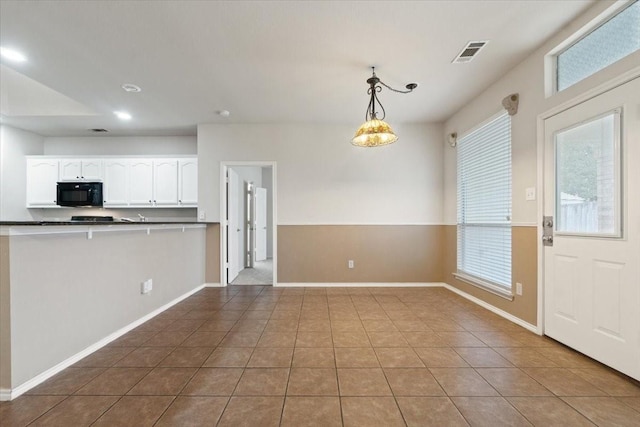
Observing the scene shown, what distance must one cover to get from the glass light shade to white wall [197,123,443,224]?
5.20 ft

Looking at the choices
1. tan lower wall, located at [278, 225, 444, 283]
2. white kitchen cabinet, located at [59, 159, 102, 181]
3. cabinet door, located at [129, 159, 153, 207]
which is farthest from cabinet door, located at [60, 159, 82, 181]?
tan lower wall, located at [278, 225, 444, 283]

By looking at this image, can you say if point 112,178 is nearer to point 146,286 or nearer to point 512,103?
point 146,286

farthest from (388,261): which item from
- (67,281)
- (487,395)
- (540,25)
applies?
(67,281)

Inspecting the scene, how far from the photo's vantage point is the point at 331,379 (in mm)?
1922

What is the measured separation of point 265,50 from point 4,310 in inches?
107

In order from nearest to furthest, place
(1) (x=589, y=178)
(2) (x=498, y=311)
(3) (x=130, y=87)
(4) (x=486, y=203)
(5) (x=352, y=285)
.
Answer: (1) (x=589, y=178) → (2) (x=498, y=311) → (3) (x=130, y=87) → (4) (x=486, y=203) → (5) (x=352, y=285)

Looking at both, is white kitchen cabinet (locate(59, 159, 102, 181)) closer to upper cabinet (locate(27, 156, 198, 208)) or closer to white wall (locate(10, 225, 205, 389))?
upper cabinet (locate(27, 156, 198, 208))

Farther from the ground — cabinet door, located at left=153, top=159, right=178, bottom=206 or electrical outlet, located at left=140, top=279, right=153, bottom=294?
cabinet door, located at left=153, top=159, right=178, bottom=206

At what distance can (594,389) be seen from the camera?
1.80 m

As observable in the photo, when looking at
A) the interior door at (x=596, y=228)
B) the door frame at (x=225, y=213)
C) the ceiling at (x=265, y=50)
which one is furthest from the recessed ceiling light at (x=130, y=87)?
the interior door at (x=596, y=228)

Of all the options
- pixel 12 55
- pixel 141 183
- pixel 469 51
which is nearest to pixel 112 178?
pixel 141 183

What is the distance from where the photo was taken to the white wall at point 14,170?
4645 millimetres

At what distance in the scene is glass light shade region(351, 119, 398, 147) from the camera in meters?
2.84

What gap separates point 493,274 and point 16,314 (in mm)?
4332
